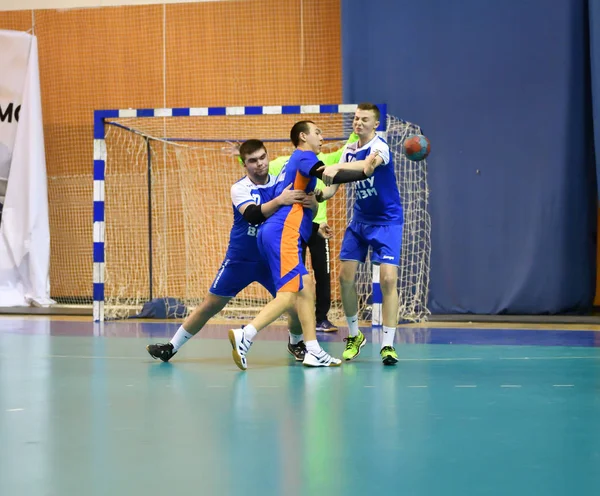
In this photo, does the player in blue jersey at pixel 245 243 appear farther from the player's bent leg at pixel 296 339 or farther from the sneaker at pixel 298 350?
the sneaker at pixel 298 350

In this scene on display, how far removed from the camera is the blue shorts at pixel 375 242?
6113mm

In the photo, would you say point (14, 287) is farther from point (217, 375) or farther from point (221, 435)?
point (221, 435)

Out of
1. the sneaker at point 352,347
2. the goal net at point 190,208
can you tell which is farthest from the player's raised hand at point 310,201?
the goal net at point 190,208

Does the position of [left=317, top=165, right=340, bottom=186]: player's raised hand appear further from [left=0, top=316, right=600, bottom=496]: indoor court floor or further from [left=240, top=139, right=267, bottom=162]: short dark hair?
[left=0, top=316, right=600, bottom=496]: indoor court floor

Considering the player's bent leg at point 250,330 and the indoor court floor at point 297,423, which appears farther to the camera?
the player's bent leg at point 250,330

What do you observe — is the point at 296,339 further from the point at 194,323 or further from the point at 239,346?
the point at 239,346

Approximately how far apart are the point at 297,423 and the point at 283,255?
1.95m

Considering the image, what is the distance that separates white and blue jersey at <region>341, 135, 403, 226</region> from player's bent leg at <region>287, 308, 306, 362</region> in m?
0.91

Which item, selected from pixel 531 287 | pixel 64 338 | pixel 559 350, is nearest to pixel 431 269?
pixel 531 287

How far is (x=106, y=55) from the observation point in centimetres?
1352

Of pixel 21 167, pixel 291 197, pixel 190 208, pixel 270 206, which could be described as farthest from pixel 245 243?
pixel 21 167

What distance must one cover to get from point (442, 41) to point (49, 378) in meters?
7.63

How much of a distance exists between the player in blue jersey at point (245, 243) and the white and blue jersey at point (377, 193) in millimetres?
628

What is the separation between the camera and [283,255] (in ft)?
18.6
